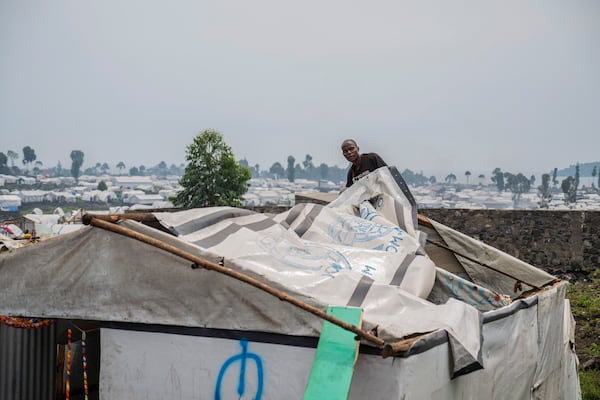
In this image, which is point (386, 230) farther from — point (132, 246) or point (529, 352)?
point (132, 246)

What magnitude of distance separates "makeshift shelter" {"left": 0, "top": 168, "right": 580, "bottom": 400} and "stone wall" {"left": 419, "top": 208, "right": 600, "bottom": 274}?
447 inches

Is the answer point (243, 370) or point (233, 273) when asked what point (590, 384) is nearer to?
point (243, 370)

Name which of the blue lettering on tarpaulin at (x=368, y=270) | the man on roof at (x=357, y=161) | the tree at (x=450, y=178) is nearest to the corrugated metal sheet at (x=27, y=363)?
the blue lettering on tarpaulin at (x=368, y=270)

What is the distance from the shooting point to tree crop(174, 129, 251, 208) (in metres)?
34.9

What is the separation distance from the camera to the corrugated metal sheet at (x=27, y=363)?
4332 mm

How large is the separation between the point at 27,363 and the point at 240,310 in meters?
1.96

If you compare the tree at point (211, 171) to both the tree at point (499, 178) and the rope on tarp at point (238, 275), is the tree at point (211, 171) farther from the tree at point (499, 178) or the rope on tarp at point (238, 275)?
the tree at point (499, 178)

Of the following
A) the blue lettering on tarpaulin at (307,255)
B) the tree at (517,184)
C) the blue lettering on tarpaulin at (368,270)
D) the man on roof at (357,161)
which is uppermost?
the man on roof at (357,161)

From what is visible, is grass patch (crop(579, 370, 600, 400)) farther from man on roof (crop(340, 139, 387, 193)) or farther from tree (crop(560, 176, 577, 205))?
tree (crop(560, 176, 577, 205))

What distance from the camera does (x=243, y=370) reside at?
337cm

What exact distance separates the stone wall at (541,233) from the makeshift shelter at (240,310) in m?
11.4

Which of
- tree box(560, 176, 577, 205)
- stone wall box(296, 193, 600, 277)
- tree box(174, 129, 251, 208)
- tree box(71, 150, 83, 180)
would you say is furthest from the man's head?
tree box(71, 150, 83, 180)

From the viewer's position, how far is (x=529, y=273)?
606 cm

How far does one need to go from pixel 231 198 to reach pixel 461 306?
101ft
